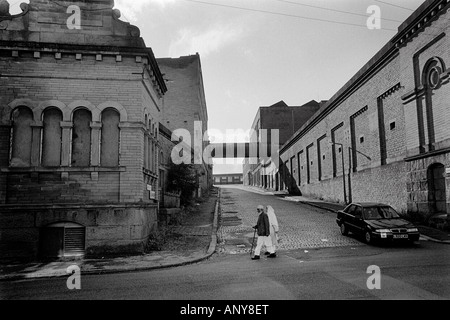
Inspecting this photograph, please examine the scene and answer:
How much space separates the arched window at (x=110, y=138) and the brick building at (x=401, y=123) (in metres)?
13.3

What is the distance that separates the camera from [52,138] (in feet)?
38.2

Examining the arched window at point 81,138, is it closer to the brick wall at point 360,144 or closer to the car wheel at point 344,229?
the car wheel at point 344,229

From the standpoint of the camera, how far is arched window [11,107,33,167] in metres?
11.4

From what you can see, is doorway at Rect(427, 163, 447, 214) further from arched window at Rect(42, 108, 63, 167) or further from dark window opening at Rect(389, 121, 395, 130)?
arched window at Rect(42, 108, 63, 167)

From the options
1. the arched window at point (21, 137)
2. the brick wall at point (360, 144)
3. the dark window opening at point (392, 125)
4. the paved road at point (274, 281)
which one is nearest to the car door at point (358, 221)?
the paved road at point (274, 281)

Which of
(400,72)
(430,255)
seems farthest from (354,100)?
(430,255)

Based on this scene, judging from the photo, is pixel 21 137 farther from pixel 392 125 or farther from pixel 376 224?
pixel 392 125

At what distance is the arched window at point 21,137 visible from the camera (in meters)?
11.4

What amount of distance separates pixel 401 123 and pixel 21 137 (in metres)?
18.2

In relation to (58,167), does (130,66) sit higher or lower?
higher

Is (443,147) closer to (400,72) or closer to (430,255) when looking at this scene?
(400,72)

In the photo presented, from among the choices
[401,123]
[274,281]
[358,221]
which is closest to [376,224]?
[358,221]
